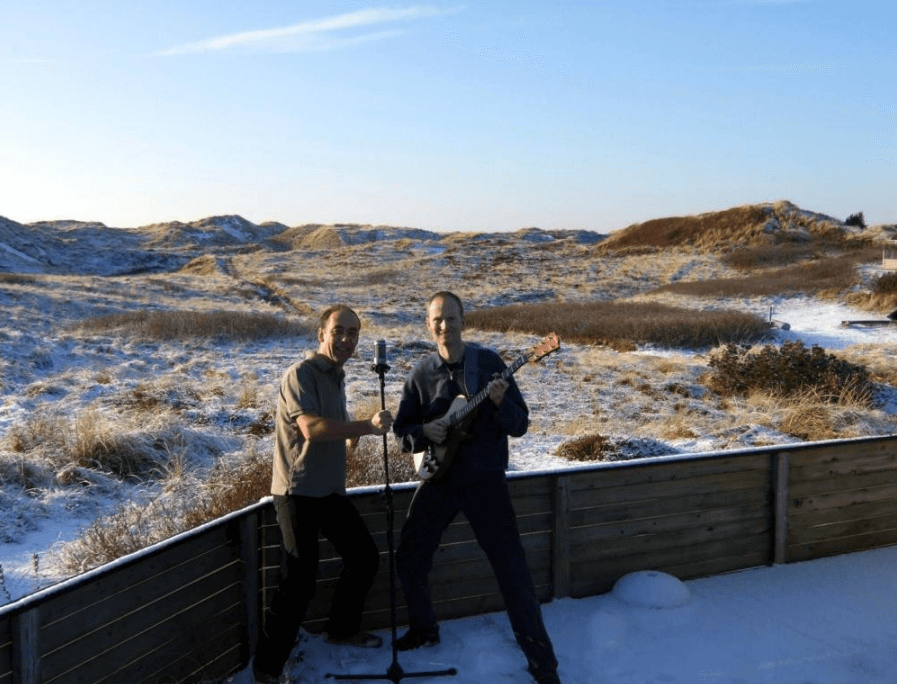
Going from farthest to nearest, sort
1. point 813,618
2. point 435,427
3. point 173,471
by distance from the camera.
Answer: point 173,471
point 813,618
point 435,427

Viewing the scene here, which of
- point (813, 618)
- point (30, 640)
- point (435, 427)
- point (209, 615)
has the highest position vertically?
point (435, 427)

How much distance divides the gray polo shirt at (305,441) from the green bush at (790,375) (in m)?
10.3

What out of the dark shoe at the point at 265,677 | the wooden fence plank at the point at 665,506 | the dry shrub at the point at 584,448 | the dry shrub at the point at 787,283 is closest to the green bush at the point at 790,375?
the dry shrub at the point at 584,448

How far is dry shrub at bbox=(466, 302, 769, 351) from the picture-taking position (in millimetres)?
22531

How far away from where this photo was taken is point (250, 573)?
466 centimetres

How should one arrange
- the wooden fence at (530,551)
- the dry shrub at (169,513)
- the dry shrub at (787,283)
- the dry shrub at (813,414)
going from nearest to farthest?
the wooden fence at (530,551)
the dry shrub at (169,513)
the dry shrub at (813,414)
the dry shrub at (787,283)

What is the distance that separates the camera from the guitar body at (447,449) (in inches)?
170

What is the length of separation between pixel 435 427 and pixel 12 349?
15.4 metres

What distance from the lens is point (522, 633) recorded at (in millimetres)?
4418

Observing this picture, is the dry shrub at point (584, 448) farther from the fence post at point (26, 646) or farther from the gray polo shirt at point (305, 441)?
the fence post at point (26, 646)

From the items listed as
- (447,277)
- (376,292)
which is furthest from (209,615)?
(447,277)

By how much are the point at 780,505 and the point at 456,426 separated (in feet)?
10.2

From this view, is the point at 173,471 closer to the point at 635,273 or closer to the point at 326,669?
the point at 326,669

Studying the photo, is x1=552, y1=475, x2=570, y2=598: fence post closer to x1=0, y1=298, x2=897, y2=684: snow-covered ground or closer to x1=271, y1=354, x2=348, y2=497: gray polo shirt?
x1=0, y1=298, x2=897, y2=684: snow-covered ground
